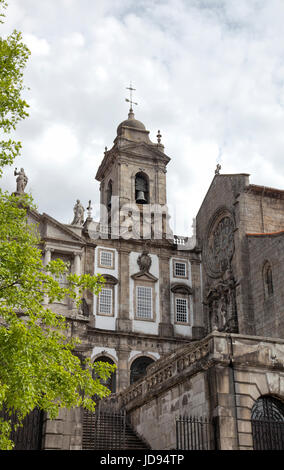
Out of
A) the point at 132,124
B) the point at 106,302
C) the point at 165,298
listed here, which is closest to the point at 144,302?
the point at 165,298

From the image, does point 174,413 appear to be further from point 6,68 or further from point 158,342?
point 158,342

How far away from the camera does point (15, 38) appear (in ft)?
44.9

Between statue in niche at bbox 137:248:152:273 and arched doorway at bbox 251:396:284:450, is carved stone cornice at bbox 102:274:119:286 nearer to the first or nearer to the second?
statue in niche at bbox 137:248:152:273

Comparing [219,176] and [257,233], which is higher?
[219,176]

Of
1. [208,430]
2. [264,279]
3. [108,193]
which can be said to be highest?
[108,193]

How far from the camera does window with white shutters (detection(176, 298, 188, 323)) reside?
35438 mm

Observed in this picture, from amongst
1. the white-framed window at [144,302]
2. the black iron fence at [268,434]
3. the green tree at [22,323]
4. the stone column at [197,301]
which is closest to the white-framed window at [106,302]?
the white-framed window at [144,302]

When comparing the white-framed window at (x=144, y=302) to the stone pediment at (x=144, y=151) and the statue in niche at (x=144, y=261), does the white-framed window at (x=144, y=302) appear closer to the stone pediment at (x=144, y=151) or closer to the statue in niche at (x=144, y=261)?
the statue in niche at (x=144, y=261)

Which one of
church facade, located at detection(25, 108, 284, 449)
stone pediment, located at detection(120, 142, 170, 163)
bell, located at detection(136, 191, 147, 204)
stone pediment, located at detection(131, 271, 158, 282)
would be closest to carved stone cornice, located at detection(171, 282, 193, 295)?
church facade, located at detection(25, 108, 284, 449)

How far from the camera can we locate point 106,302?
3416 cm

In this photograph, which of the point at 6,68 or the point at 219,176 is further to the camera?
the point at 219,176

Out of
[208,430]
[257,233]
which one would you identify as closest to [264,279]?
[257,233]

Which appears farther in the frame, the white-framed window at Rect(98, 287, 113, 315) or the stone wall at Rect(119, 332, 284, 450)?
the white-framed window at Rect(98, 287, 113, 315)

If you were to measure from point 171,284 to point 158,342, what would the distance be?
12.7 ft
